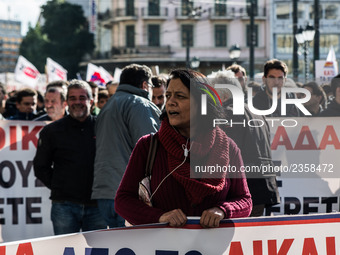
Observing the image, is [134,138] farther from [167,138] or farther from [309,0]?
[309,0]

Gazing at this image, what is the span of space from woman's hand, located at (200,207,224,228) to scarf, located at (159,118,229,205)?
0.08 m

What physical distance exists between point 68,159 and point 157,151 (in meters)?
2.50

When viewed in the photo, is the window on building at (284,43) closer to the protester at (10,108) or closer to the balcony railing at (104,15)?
the balcony railing at (104,15)

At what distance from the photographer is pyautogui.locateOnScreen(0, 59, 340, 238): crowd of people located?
3529 millimetres

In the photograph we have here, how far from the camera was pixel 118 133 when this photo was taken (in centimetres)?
551

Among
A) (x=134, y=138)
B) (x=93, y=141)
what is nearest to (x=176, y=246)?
(x=134, y=138)

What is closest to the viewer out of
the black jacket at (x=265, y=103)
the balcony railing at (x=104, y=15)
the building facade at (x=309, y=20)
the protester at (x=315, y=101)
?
the black jacket at (x=265, y=103)

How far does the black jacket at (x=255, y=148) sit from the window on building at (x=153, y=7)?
53.4 meters

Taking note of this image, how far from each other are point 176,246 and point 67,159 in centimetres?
253

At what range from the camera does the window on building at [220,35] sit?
57.1 metres

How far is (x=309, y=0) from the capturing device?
184 ft

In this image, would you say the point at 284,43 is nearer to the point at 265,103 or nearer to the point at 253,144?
the point at 265,103

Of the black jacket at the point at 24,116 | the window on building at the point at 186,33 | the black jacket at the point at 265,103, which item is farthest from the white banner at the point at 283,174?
the window on building at the point at 186,33

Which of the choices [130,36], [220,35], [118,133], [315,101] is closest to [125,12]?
[130,36]
